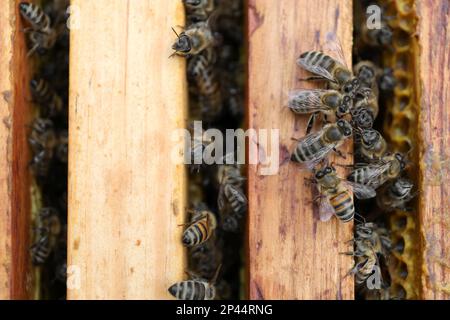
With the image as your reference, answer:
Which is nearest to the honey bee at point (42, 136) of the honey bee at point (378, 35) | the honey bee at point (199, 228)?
the honey bee at point (199, 228)

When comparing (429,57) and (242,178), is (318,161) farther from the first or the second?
(429,57)

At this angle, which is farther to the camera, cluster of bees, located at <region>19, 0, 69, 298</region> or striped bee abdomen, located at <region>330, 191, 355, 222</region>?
cluster of bees, located at <region>19, 0, 69, 298</region>

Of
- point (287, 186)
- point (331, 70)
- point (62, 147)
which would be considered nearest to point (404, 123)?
point (331, 70)

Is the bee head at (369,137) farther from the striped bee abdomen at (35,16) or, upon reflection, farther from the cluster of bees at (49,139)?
the striped bee abdomen at (35,16)

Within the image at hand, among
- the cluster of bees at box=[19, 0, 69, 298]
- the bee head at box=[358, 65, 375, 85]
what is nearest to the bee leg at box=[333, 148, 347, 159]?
the bee head at box=[358, 65, 375, 85]

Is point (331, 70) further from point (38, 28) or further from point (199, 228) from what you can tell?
point (38, 28)

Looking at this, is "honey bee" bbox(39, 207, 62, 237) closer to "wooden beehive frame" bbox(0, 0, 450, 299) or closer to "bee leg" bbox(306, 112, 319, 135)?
"wooden beehive frame" bbox(0, 0, 450, 299)

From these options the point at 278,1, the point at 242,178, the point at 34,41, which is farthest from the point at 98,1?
the point at 242,178
